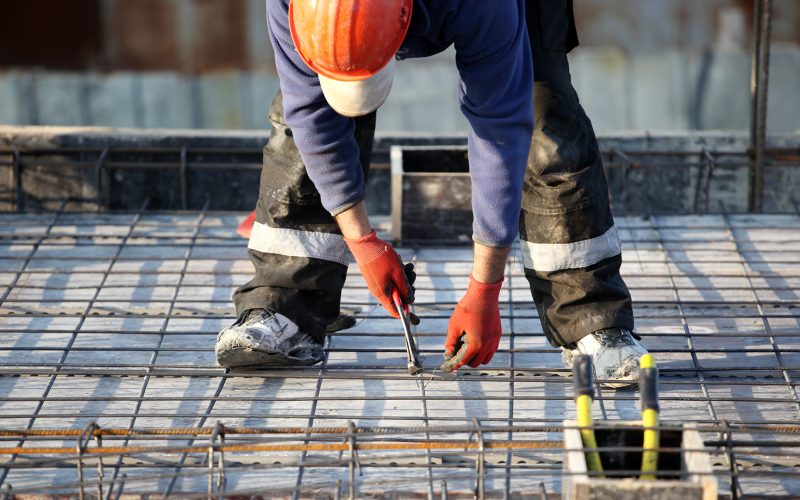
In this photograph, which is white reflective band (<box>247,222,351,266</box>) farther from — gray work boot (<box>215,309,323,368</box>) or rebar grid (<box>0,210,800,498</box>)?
rebar grid (<box>0,210,800,498</box>)

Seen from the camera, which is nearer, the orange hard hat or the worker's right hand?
the orange hard hat

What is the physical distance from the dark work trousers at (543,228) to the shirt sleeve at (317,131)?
0.89 feet

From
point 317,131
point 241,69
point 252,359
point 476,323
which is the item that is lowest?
point 252,359

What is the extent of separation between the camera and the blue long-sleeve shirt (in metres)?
2.55

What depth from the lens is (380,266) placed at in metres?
2.90

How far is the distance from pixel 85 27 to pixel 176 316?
23.6ft

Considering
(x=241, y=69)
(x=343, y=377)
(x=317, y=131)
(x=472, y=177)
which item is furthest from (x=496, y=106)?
(x=241, y=69)

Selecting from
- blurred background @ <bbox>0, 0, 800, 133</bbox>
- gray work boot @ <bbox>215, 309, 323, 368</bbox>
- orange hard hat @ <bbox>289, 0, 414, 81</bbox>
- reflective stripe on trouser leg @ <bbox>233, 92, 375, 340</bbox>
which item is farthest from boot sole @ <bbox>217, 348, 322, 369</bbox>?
blurred background @ <bbox>0, 0, 800, 133</bbox>

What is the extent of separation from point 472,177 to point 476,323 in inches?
16.4

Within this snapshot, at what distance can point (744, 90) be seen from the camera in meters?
9.78

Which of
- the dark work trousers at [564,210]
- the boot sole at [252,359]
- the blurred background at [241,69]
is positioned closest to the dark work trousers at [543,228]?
the dark work trousers at [564,210]

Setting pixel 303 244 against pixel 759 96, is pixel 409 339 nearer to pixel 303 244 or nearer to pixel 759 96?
pixel 303 244

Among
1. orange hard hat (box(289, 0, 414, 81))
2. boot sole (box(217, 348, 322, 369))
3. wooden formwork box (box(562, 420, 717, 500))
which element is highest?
orange hard hat (box(289, 0, 414, 81))

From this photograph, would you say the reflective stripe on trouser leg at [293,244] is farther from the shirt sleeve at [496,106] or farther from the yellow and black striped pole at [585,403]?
the yellow and black striped pole at [585,403]
